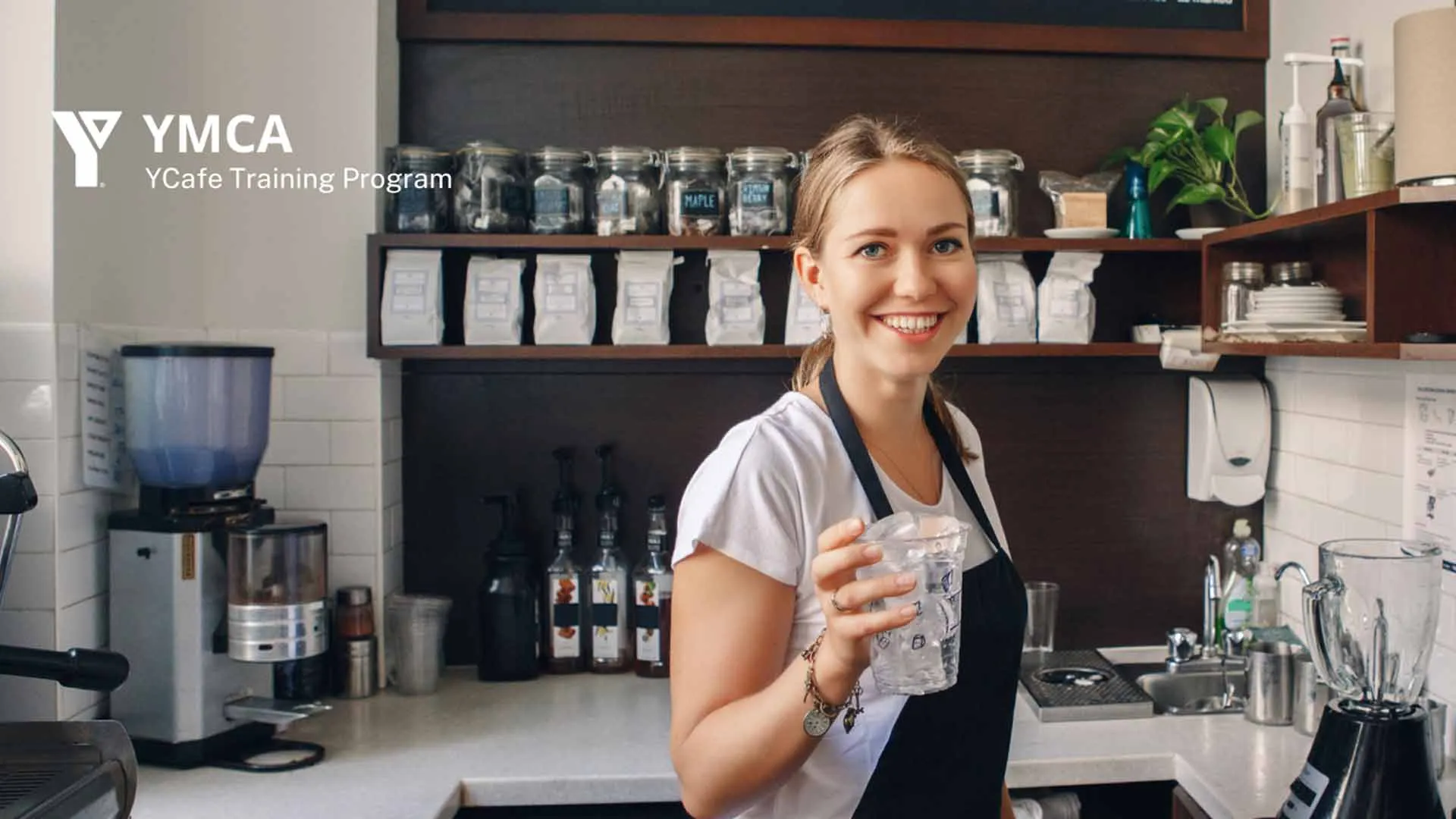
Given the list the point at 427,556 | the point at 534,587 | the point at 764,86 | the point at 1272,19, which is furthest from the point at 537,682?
the point at 1272,19

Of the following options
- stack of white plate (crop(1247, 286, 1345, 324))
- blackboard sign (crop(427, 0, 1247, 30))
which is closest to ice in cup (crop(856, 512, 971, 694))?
stack of white plate (crop(1247, 286, 1345, 324))

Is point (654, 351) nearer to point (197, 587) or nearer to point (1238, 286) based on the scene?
point (197, 587)

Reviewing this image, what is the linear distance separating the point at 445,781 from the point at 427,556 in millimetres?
888

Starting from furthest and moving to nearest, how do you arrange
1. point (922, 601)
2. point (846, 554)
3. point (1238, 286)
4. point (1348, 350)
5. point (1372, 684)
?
point (1238, 286) < point (1348, 350) < point (1372, 684) < point (922, 601) < point (846, 554)

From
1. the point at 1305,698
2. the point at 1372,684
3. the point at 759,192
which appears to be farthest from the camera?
the point at 759,192

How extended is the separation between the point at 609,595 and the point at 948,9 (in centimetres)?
158

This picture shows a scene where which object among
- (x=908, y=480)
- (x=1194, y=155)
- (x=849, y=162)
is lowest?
(x=908, y=480)

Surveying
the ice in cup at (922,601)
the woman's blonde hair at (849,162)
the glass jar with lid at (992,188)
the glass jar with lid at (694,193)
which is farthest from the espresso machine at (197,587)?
the glass jar with lid at (992,188)

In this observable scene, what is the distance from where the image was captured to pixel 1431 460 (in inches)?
96.0

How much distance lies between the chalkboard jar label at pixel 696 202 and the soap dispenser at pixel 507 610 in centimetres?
76

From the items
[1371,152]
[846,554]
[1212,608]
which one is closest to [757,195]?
[1371,152]

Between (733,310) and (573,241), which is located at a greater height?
(573,241)

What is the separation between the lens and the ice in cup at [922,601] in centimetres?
127

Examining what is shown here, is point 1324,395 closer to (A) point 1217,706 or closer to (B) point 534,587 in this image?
(A) point 1217,706
